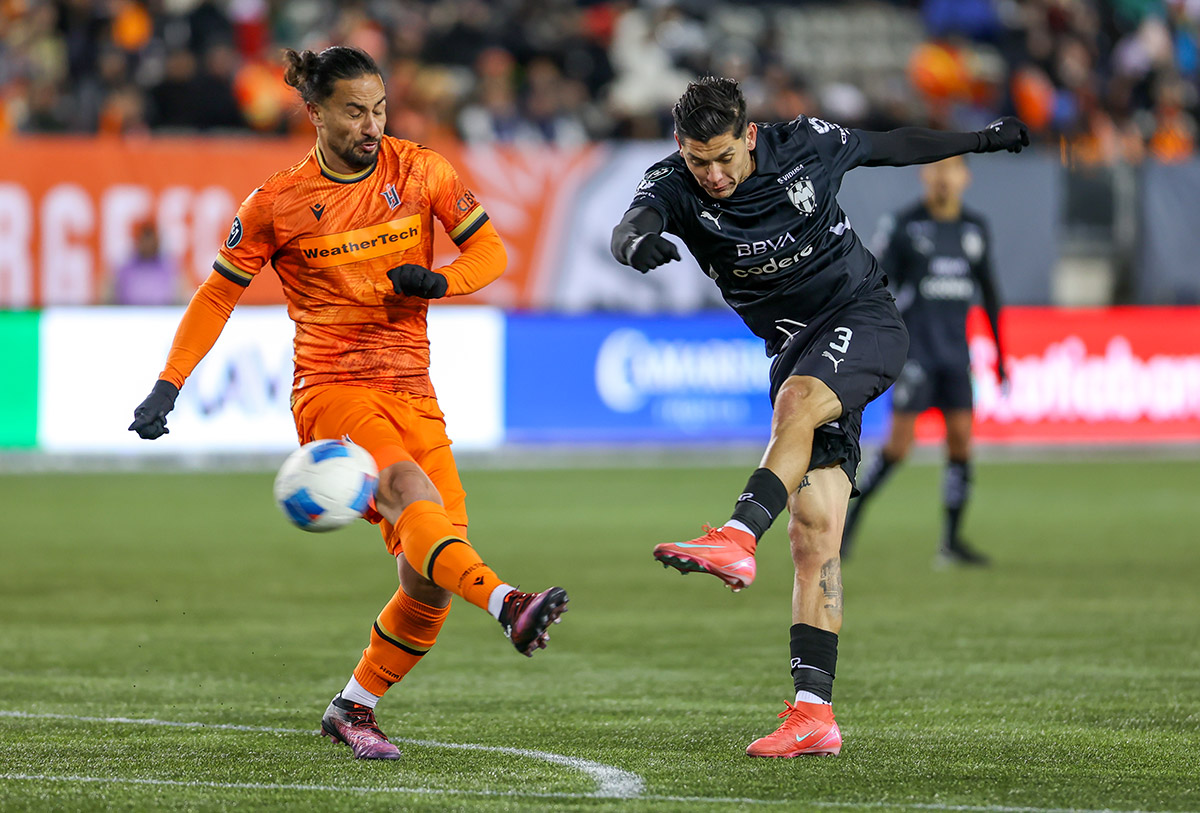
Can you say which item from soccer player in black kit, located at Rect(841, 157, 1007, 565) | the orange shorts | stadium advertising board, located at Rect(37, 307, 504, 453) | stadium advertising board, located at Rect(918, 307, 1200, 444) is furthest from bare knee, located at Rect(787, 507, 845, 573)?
stadium advertising board, located at Rect(918, 307, 1200, 444)

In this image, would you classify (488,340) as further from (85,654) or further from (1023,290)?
(85,654)

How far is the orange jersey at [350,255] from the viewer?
224 inches

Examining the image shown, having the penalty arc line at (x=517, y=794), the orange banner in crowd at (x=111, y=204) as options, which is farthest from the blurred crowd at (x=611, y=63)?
the penalty arc line at (x=517, y=794)

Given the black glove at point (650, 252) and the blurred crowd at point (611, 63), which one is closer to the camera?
the black glove at point (650, 252)

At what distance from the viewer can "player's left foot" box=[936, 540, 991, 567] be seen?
11.2 metres

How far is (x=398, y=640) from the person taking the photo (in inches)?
228

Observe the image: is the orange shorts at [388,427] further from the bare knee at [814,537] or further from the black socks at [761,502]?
the bare knee at [814,537]

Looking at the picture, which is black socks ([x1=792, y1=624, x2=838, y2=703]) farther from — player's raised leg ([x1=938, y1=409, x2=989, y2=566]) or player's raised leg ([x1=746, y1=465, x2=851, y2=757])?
player's raised leg ([x1=938, y1=409, x2=989, y2=566])

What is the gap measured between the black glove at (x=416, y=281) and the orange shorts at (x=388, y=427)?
18.4 inches

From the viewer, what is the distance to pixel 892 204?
64.2 ft

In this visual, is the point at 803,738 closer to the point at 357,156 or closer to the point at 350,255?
the point at 350,255

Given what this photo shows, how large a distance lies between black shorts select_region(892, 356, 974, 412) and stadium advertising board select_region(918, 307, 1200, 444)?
294 inches

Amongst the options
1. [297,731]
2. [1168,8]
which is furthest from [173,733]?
[1168,8]

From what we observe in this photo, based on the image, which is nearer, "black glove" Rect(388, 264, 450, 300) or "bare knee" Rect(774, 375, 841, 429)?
"black glove" Rect(388, 264, 450, 300)
